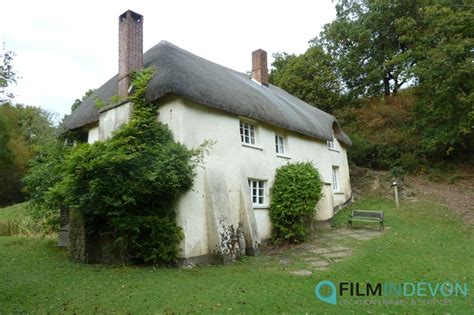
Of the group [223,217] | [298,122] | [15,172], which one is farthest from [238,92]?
[15,172]

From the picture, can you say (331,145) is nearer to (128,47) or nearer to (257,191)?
(257,191)

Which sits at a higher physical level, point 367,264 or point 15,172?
→ point 15,172

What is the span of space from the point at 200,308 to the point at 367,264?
5.18 metres

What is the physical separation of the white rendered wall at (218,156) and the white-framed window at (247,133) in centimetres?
23

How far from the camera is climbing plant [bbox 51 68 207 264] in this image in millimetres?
8773

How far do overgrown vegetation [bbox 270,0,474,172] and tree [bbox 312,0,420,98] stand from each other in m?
0.07

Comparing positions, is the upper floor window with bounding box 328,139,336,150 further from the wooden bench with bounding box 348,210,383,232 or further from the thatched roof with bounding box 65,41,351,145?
the wooden bench with bounding box 348,210,383,232

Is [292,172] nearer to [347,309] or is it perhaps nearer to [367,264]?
[367,264]

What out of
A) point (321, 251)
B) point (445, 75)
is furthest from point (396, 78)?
point (321, 251)

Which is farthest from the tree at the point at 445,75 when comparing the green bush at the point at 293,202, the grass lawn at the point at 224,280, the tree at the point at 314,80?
the green bush at the point at 293,202

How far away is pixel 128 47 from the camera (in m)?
10.9

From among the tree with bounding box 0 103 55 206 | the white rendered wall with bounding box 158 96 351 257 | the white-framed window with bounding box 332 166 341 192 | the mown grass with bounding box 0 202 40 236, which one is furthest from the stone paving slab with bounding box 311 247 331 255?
the tree with bounding box 0 103 55 206

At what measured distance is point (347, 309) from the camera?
241 inches

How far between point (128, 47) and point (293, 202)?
7.61m
